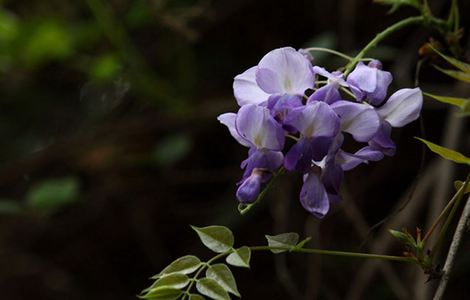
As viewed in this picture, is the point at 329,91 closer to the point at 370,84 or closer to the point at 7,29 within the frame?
the point at 370,84

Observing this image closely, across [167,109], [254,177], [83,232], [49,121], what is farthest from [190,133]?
[254,177]

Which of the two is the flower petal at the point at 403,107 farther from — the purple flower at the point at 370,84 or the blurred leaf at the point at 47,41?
the blurred leaf at the point at 47,41

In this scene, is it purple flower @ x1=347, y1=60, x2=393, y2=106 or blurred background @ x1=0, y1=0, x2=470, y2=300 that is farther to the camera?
blurred background @ x1=0, y1=0, x2=470, y2=300

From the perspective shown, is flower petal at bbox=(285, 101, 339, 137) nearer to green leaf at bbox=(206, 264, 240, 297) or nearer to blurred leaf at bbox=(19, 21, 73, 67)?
green leaf at bbox=(206, 264, 240, 297)

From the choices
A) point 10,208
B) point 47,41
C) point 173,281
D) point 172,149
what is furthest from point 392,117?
point 47,41

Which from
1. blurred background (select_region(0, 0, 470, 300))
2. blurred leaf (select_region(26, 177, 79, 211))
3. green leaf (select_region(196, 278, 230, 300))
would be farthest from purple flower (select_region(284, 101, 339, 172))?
blurred leaf (select_region(26, 177, 79, 211))
